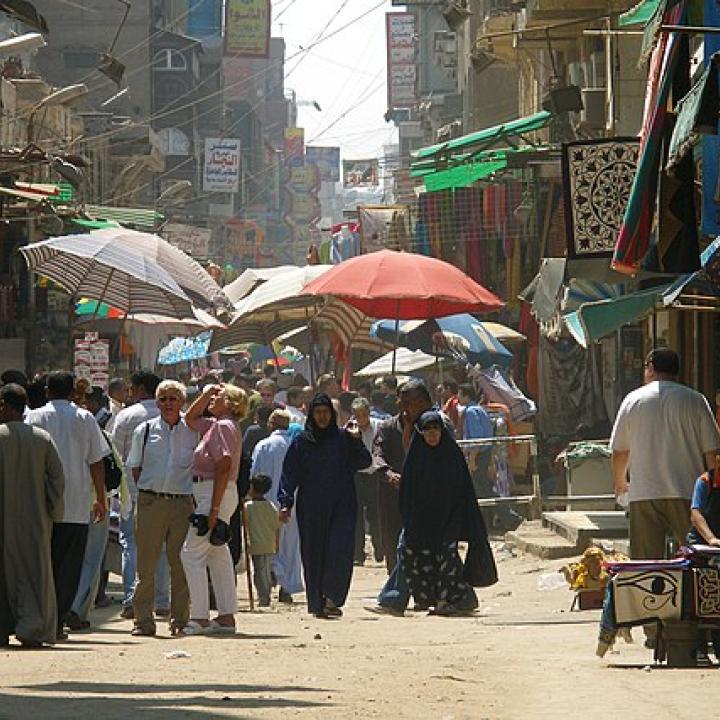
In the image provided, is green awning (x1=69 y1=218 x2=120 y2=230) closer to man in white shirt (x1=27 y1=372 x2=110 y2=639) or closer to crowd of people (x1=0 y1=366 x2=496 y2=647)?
crowd of people (x1=0 y1=366 x2=496 y2=647)

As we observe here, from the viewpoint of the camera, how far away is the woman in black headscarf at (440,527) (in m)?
15.2

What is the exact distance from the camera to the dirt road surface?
891cm

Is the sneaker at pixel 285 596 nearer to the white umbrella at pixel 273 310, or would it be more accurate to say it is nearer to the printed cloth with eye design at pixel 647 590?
the white umbrella at pixel 273 310

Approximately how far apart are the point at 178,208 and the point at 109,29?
988cm

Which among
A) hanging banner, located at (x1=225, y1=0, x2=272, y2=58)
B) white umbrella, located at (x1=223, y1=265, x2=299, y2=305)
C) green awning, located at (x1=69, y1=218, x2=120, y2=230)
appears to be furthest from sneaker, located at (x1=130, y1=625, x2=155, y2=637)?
hanging banner, located at (x1=225, y1=0, x2=272, y2=58)

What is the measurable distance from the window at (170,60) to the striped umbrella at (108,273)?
7022 cm

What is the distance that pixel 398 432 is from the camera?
17.9 meters

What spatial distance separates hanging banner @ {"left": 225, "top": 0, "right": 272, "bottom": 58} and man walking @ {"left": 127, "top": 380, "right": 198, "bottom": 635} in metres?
83.7

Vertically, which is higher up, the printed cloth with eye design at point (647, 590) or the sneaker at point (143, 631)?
the printed cloth with eye design at point (647, 590)

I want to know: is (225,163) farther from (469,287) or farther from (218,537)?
(218,537)

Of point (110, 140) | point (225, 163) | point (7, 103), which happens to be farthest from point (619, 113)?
point (225, 163)

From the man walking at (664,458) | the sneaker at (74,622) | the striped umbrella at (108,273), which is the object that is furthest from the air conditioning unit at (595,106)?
the man walking at (664,458)

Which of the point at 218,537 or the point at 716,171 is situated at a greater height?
the point at 716,171

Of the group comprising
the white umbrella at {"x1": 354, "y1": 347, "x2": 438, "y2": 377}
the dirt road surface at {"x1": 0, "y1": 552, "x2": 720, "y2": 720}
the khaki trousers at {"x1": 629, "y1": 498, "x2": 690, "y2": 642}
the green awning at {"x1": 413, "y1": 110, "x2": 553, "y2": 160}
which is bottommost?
the dirt road surface at {"x1": 0, "y1": 552, "x2": 720, "y2": 720}
